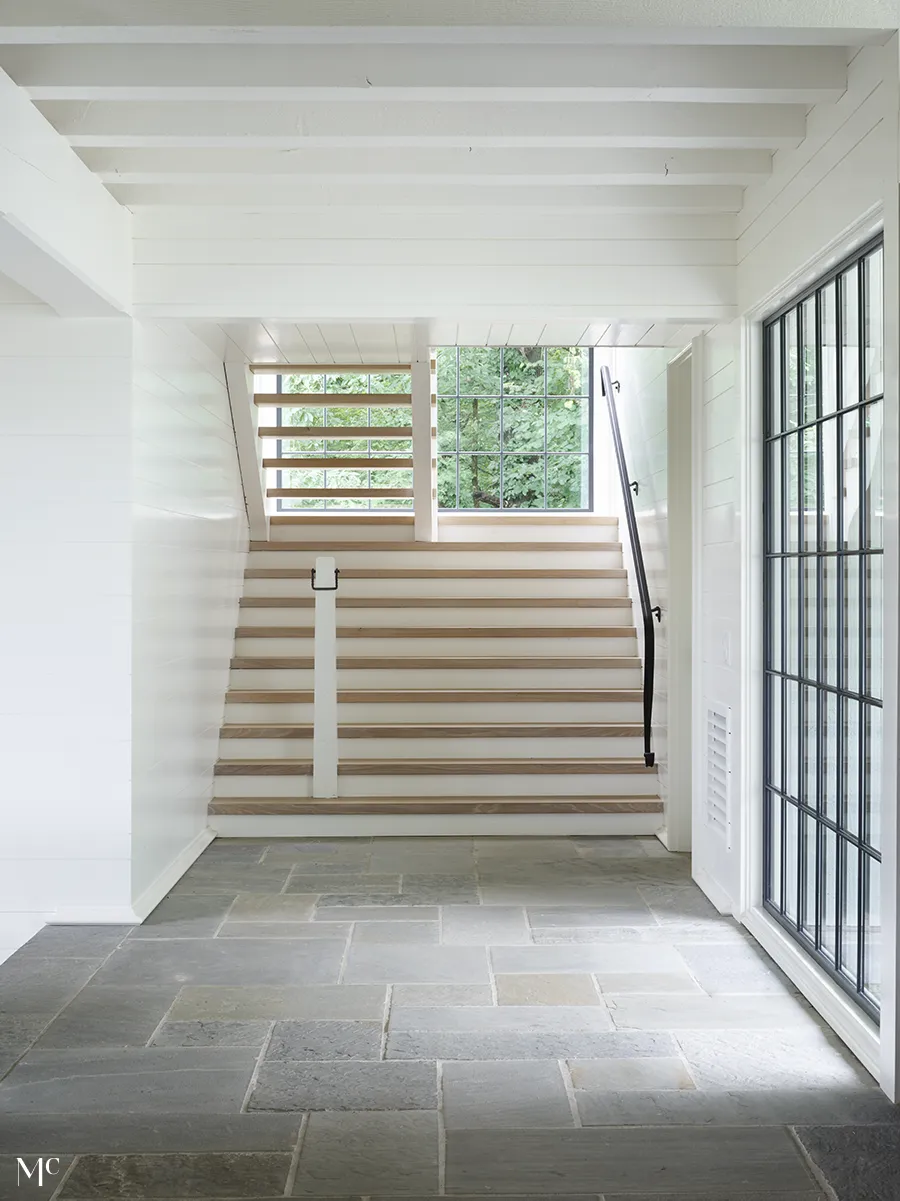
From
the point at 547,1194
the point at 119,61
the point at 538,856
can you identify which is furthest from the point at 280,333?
the point at 547,1194

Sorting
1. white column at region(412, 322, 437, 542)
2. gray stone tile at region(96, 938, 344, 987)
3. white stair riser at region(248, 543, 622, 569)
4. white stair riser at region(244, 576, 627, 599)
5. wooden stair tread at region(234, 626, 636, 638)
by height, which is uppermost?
white column at region(412, 322, 437, 542)

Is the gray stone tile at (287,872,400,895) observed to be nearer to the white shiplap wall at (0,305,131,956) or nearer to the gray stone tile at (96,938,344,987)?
the gray stone tile at (96,938,344,987)

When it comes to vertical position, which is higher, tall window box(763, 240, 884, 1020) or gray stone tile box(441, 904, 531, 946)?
tall window box(763, 240, 884, 1020)

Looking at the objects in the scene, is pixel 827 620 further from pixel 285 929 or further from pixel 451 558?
pixel 451 558

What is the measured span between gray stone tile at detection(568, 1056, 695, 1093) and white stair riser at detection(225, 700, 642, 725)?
119 inches

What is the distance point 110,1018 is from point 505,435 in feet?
21.0

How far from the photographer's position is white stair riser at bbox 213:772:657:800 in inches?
213

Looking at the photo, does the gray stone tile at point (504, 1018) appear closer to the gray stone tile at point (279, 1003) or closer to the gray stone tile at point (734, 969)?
the gray stone tile at point (279, 1003)

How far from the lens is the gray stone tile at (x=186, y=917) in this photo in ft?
12.7

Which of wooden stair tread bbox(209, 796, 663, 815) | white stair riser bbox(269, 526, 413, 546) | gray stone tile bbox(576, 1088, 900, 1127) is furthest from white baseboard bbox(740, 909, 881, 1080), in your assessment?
white stair riser bbox(269, 526, 413, 546)

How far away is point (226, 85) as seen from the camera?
2797mm

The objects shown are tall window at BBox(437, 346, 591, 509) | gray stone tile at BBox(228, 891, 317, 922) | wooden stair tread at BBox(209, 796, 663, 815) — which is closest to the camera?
gray stone tile at BBox(228, 891, 317, 922)

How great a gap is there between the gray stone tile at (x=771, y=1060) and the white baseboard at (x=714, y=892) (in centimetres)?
101

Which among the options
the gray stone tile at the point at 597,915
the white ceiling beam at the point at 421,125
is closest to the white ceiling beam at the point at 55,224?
the white ceiling beam at the point at 421,125
